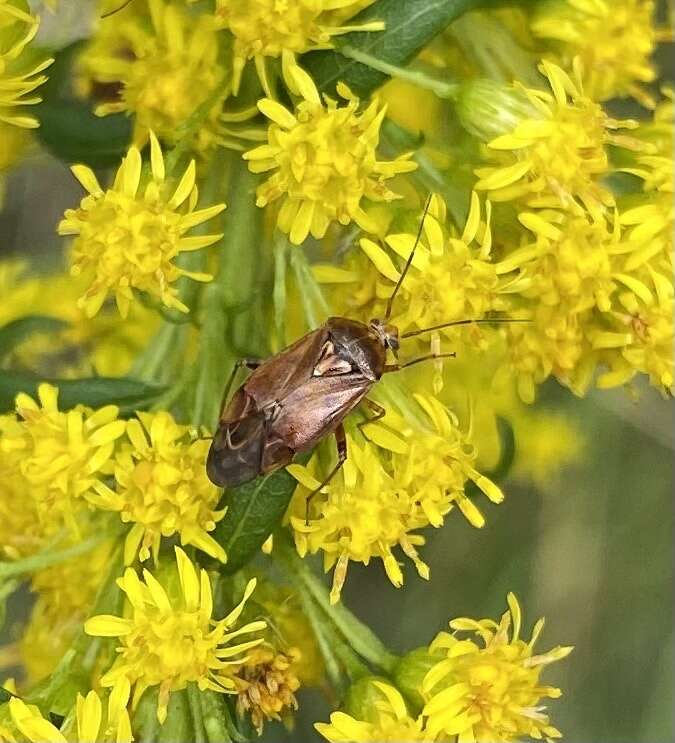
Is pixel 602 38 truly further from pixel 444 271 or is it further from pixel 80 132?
pixel 80 132

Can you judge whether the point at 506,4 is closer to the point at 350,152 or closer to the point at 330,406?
the point at 350,152

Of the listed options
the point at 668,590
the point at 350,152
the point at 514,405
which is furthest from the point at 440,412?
the point at 668,590

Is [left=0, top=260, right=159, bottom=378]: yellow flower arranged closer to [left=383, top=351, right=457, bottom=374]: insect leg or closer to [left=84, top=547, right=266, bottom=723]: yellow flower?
[left=383, top=351, right=457, bottom=374]: insect leg

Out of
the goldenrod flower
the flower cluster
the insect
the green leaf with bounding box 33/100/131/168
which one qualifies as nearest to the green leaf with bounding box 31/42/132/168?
the green leaf with bounding box 33/100/131/168

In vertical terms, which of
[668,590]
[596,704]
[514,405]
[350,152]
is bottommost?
[596,704]

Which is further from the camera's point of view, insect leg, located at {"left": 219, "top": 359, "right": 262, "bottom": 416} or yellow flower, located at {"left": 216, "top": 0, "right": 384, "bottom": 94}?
insect leg, located at {"left": 219, "top": 359, "right": 262, "bottom": 416}

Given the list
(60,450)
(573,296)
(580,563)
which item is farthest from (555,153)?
(580,563)
